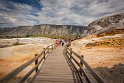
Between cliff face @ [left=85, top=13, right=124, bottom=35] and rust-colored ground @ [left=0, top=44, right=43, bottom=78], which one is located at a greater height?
cliff face @ [left=85, top=13, right=124, bottom=35]

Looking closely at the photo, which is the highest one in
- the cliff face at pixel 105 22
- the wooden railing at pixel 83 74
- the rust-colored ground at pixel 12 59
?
the cliff face at pixel 105 22

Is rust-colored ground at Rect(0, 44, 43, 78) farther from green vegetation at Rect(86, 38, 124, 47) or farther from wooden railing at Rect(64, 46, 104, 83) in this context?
green vegetation at Rect(86, 38, 124, 47)

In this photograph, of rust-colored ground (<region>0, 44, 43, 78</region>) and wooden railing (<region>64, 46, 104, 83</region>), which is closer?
A: wooden railing (<region>64, 46, 104, 83</region>)

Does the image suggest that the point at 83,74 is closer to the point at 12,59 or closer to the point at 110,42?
the point at 110,42

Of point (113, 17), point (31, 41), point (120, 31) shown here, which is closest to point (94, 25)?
point (113, 17)

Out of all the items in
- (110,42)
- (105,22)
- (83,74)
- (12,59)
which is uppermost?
(105,22)

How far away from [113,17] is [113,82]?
106ft

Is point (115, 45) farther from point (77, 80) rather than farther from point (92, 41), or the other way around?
point (77, 80)

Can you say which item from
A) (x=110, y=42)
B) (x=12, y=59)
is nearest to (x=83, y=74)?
(x=110, y=42)

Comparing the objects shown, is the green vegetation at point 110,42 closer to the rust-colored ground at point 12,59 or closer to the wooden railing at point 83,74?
the rust-colored ground at point 12,59

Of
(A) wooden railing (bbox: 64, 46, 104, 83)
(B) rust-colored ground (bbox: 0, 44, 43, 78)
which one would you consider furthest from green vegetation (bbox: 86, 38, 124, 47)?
(A) wooden railing (bbox: 64, 46, 104, 83)

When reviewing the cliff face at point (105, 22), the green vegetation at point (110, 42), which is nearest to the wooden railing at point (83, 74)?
the green vegetation at point (110, 42)

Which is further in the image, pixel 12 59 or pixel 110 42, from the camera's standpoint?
pixel 110 42

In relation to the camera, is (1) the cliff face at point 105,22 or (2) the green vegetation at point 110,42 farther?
(1) the cliff face at point 105,22
